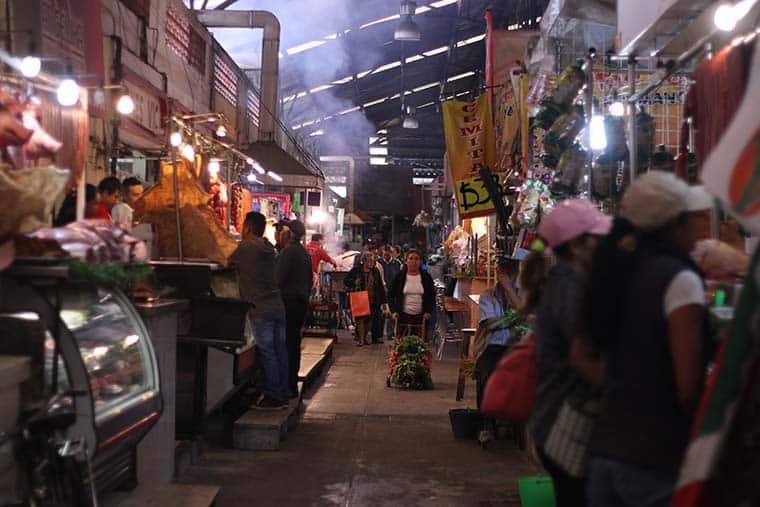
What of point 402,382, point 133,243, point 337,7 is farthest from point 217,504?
Answer: point 337,7

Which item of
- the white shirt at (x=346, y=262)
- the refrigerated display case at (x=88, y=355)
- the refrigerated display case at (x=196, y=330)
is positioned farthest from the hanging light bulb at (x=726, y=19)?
the white shirt at (x=346, y=262)

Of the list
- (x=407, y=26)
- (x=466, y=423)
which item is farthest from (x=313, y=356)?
(x=407, y=26)

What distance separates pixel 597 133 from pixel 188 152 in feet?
14.5

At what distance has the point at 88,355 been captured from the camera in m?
4.62

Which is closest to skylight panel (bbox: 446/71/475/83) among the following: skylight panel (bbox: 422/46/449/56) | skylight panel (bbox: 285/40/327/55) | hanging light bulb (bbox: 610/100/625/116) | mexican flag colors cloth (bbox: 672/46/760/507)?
skylight panel (bbox: 422/46/449/56)

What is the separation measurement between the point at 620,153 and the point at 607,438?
11.1 ft

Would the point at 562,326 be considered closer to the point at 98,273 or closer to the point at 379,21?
the point at 98,273

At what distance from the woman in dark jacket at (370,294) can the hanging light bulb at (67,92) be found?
1175cm

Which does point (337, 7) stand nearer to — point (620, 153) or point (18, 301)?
point (620, 153)

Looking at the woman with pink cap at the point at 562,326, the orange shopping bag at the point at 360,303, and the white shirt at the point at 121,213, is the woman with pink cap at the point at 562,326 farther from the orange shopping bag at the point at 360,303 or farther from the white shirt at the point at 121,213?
the orange shopping bag at the point at 360,303

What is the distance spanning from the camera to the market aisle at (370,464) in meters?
6.53

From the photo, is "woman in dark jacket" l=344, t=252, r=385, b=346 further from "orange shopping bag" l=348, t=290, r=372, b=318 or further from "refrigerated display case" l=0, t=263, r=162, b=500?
"refrigerated display case" l=0, t=263, r=162, b=500

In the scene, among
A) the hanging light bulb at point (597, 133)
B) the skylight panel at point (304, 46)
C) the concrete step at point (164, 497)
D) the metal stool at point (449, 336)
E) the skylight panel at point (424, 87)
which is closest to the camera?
the concrete step at point (164, 497)

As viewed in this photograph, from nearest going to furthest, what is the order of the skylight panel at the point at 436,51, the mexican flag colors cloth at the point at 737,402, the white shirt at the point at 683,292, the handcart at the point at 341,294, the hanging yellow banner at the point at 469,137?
the mexican flag colors cloth at the point at 737,402 < the white shirt at the point at 683,292 < the hanging yellow banner at the point at 469,137 < the handcart at the point at 341,294 < the skylight panel at the point at 436,51
